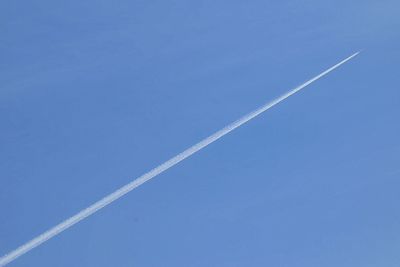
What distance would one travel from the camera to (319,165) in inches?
110

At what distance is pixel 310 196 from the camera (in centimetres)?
269

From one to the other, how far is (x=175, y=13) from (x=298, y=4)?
656 mm

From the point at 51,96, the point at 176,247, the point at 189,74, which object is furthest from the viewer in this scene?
the point at 189,74

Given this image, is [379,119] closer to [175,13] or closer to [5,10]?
[175,13]

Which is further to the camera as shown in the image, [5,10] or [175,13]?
[175,13]

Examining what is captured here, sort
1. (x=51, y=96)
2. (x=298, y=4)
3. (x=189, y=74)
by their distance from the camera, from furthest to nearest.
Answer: (x=298, y=4), (x=189, y=74), (x=51, y=96)

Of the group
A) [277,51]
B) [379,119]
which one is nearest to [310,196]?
[379,119]

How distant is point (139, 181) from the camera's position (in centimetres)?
259

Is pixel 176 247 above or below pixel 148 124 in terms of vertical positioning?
below

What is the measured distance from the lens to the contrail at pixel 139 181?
7.79 feet

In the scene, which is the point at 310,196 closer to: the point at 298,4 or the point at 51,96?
→ the point at 298,4

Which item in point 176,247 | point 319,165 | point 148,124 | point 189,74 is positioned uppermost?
point 189,74

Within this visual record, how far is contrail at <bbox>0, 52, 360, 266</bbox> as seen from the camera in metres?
2.38

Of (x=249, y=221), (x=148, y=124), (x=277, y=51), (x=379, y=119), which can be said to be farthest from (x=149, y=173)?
(x=379, y=119)
